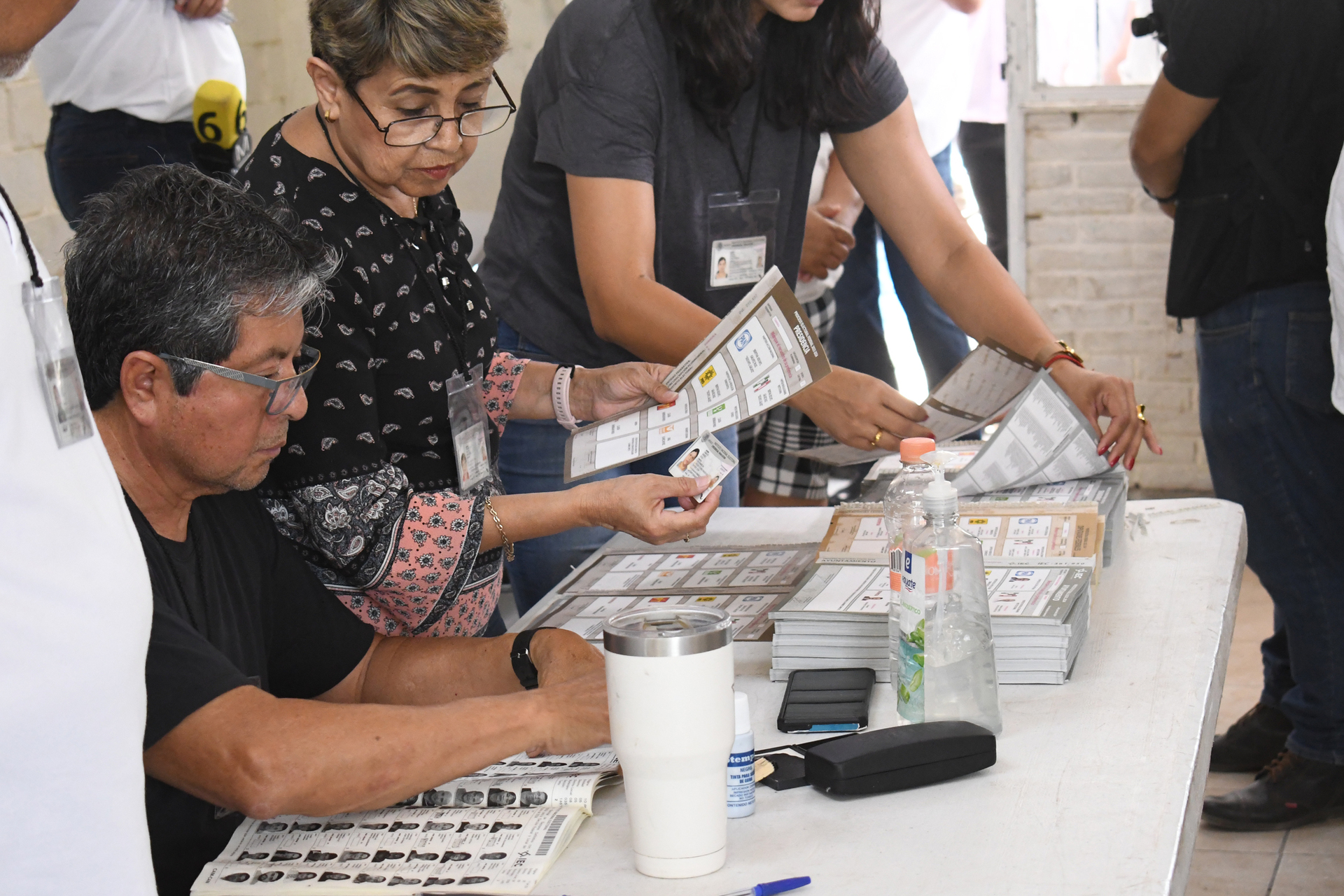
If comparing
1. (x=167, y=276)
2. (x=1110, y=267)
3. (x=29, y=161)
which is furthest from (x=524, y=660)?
(x=1110, y=267)

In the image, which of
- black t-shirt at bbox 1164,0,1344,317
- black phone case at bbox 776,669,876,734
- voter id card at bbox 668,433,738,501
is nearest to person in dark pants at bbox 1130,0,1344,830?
black t-shirt at bbox 1164,0,1344,317

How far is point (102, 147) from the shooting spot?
263cm

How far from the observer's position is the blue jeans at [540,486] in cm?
197

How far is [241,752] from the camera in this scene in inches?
42.7

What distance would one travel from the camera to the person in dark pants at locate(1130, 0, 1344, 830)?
216cm

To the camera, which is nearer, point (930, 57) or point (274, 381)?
point (274, 381)

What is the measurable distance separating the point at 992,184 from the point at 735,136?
2.88 metres

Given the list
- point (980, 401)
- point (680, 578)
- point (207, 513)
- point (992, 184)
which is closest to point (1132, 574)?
point (980, 401)

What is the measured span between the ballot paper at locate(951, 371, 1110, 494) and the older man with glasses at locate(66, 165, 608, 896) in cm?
77

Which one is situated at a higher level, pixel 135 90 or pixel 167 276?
pixel 135 90

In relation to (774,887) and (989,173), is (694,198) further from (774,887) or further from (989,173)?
(989,173)

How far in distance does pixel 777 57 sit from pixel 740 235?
10.7 inches

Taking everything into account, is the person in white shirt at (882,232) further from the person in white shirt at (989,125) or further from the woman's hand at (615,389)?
the woman's hand at (615,389)

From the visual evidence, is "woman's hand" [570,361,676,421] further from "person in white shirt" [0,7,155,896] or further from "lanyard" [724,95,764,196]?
"person in white shirt" [0,7,155,896]
